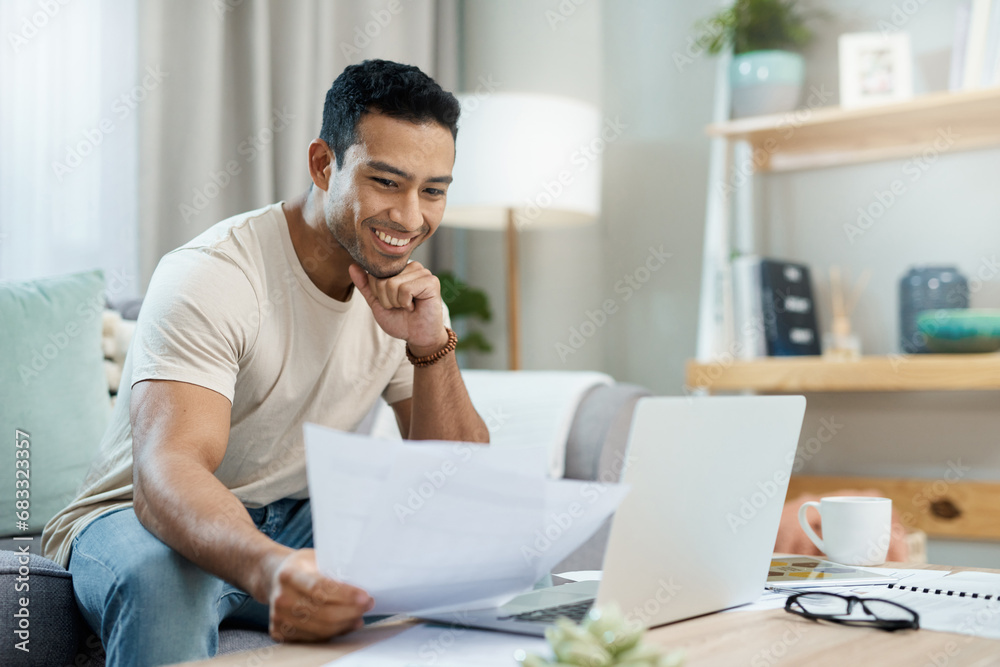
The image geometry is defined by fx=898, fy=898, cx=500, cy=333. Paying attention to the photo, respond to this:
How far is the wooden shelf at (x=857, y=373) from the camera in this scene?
1829 mm

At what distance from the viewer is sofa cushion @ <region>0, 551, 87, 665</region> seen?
98cm

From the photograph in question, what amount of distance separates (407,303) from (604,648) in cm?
77

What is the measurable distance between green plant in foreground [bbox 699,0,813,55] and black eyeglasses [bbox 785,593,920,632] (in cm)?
179

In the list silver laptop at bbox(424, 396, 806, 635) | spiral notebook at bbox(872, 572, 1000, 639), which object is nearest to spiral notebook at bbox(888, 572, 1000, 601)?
spiral notebook at bbox(872, 572, 1000, 639)

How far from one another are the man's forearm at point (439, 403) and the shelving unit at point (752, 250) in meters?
0.97

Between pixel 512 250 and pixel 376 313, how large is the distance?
129cm

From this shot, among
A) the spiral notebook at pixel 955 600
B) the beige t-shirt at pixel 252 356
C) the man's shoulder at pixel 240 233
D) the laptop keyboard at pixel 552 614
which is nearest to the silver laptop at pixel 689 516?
the laptop keyboard at pixel 552 614

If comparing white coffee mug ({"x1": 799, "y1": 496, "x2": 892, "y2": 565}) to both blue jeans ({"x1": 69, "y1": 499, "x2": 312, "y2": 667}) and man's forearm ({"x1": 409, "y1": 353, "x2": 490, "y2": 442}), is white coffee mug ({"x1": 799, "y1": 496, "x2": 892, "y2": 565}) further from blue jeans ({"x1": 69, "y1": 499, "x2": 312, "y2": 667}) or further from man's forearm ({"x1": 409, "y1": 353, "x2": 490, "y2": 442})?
blue jeans ({"x1": 69, "y1": 499, "x2": 312, "y2": 667})

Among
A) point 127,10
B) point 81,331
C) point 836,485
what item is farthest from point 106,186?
point 836,485

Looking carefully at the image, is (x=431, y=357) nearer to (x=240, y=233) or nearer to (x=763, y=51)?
(x=240, y=233)

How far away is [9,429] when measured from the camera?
1350mm

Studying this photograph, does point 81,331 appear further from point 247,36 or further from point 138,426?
point 247,36

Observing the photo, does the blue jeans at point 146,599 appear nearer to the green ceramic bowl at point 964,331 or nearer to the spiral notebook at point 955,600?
the spiral notebook at point 955,600

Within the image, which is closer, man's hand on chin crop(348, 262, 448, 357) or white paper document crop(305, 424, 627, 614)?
white paper document crop(305, 424, 627, 614)
